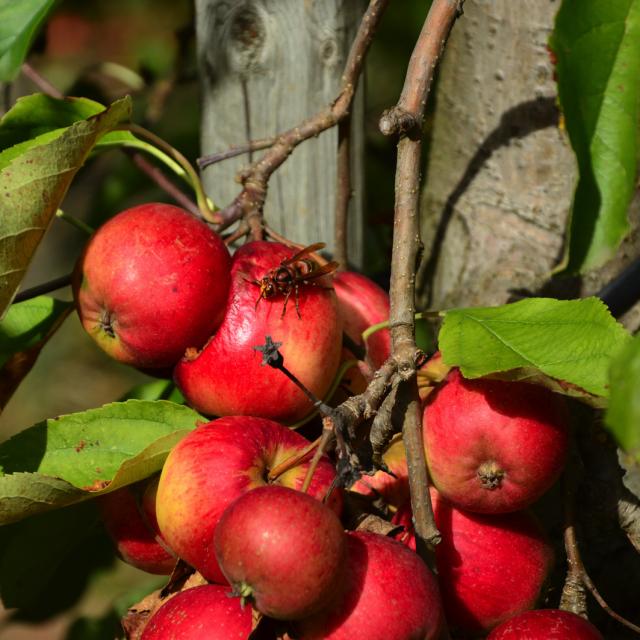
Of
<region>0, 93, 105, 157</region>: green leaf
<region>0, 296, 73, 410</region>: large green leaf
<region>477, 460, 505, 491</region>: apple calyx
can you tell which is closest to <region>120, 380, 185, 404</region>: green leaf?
<region>0, 296, 73, 410</region>: large green leaf

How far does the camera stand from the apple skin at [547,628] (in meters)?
0.79

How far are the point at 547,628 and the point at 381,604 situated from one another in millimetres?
170

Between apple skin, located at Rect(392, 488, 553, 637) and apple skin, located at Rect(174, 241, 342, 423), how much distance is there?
0.17 meters

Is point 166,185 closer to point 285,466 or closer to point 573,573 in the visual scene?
point 285,466

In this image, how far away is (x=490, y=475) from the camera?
842 millimetres

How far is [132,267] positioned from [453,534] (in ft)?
1.37

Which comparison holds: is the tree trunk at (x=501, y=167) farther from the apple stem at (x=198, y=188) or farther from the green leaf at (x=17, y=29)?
the green leaf at (x=17, y=29)

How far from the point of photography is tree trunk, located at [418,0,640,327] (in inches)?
48.9

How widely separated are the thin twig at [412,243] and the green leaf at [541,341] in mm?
52

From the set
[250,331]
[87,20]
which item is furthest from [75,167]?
[87,20]

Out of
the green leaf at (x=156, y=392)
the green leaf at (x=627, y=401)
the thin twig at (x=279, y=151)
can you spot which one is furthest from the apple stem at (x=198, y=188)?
the green leaf at (x=627, y=401)

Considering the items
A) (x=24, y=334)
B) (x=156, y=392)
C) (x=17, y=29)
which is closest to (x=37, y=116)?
(x=17, y=29)

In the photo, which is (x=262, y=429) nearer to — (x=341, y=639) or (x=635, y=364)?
(x=341, y=639)

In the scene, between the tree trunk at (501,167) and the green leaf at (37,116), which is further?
the tree trunk at (501,167)
